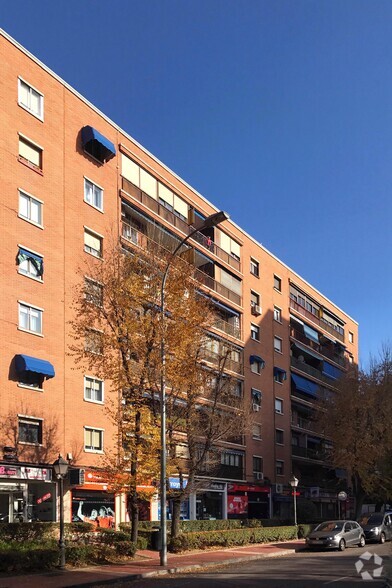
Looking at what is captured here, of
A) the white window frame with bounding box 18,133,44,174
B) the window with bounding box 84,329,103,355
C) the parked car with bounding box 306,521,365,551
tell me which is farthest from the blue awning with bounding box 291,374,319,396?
the window with bounding box 84,329,103,355

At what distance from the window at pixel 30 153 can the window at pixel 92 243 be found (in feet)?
13.6

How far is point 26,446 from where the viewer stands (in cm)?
2839

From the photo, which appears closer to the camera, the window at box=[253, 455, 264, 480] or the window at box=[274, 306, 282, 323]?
the window at box=[253, 455, 264, 480]

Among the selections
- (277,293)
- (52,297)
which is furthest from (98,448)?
(277,293)

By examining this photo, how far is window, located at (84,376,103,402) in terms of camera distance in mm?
32531

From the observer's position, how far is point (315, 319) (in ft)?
214

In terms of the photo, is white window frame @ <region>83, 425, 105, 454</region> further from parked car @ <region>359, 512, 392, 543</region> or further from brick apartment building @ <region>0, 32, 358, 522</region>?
parked car @ <region>359, 512, 392, 543</region>

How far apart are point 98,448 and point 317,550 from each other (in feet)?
36.7

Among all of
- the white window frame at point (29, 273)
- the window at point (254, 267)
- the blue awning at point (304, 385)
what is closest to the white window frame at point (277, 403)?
the blue awning at point (304, 385)

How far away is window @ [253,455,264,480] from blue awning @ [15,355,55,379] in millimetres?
24118

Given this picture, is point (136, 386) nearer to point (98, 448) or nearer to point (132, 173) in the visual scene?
point (98, 448)

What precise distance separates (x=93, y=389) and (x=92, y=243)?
286 inches

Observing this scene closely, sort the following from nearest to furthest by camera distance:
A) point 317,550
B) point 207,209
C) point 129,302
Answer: point 129,302 → point 317,550 → point 207,209

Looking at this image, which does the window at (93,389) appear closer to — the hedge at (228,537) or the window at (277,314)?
the hedge at (228,537)
